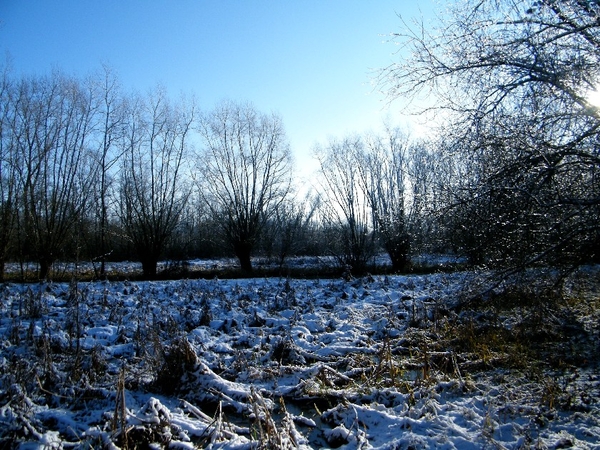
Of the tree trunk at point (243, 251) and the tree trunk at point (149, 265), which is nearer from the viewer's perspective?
the tree trunk at point (149, 265)

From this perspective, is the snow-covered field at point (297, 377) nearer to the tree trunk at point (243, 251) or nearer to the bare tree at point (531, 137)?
the bare tree at point (531, 137)

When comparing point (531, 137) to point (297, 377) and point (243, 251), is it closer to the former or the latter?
point (297, 377)

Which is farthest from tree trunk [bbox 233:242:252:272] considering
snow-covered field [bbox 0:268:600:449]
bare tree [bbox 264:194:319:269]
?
→ snow-covered field [bbox 0:268:600:449]

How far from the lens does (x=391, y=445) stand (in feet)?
10.7

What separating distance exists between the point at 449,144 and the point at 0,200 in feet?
51.2

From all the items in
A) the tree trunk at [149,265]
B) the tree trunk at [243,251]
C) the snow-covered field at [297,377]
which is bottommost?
the snow-covered field at [297,377]

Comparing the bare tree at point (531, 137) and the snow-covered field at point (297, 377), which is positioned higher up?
the bare tree at point (531, 137)

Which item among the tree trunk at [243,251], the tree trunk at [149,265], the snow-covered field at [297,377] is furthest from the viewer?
the tree trunk at [243,251]

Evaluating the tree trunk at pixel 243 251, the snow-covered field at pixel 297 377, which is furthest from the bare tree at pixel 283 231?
the snow-covered field at pixel 297 377

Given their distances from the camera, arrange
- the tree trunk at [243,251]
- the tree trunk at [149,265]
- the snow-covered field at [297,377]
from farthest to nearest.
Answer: the tree trunk at [243,251] < the tree trunk at [149,265] < the snow-covered field at [297,377]

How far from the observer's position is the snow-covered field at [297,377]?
3.34 metres

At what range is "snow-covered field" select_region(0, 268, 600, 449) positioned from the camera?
3.34m

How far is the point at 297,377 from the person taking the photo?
506 centimetres

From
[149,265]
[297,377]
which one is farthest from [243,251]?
[297,377]
